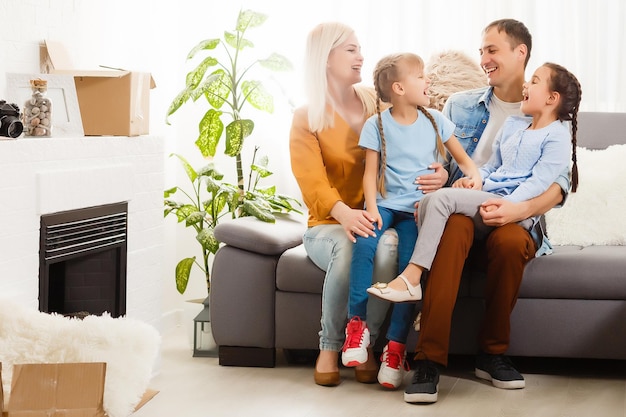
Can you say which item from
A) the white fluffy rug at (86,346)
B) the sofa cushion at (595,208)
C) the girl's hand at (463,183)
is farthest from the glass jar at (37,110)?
→ the sofa cushion at (595,208)

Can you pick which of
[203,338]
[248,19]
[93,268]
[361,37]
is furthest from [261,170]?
[93,268]

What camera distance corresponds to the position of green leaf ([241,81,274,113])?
3871 millimetres

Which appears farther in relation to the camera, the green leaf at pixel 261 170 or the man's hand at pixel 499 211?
the green leaf at pixel 261 170

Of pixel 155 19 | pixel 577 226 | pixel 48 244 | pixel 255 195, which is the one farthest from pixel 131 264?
pixel 577 226

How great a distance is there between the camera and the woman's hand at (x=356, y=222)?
2.99 metres

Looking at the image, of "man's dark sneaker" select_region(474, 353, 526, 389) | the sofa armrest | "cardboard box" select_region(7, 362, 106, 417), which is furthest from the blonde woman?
"cardboard box" select_region(7, 362, 106, 417)

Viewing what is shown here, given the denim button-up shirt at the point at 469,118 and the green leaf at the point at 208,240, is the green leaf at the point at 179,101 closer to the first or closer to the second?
the green leaf at the point at 208,240

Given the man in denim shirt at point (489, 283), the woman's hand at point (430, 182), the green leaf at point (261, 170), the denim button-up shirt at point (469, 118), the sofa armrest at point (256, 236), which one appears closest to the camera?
the man in denim shirt at point (489, 283)

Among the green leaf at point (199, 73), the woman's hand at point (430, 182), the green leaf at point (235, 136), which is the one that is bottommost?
the woman's hand at point (430, 182)

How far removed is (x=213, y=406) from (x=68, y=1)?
1475mm

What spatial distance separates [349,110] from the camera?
3.29 meters

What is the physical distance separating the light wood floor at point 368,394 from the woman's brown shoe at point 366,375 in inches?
1.0

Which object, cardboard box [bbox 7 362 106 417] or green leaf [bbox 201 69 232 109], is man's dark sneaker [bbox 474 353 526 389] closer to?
cardboard box [bbox 7 362 106 417]

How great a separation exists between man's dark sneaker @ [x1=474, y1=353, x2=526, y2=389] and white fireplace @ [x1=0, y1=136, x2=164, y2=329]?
3.69 feet
